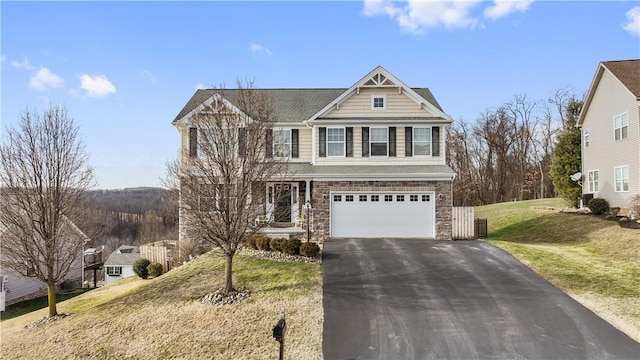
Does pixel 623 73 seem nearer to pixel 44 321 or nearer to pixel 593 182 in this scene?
pixel 593 182

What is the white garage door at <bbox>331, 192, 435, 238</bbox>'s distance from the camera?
58.5 feet

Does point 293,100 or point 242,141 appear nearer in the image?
point 242,141

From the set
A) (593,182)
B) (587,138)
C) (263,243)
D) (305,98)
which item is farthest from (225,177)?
(587,138)

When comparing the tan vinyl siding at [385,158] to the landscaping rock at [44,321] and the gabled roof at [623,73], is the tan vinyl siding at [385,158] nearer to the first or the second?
the gabled roof at [623,73]

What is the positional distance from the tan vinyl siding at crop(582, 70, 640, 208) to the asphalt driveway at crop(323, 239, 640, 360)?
10.7 meters

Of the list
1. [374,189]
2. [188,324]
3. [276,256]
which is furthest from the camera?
[374,189]

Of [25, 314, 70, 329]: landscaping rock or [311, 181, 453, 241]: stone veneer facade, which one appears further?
[311, 181, 453, 241]: stone veneer facade

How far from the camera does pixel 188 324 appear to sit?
31.4 ft

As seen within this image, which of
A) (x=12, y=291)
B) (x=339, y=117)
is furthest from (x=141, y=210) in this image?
(x=339, y=117)

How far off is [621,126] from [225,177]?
817 inches

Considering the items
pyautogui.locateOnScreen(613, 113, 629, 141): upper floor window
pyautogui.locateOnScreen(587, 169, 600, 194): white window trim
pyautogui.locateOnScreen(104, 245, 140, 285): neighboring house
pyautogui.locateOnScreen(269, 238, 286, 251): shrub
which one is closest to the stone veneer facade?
pyautogui.locateOnScreen(269, 238, 286, 251): shrub

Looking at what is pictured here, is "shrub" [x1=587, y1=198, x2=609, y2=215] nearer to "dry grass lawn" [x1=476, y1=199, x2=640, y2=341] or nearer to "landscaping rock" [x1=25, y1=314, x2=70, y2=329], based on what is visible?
"dry grass lawn" [x1=476, y1=199, x2=640, y2=341]

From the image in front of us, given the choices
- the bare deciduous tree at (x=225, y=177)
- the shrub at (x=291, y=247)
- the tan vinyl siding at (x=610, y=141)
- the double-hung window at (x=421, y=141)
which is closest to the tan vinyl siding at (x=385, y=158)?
the double-hung window at (x=421, y=141)

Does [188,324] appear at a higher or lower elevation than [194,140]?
lower
